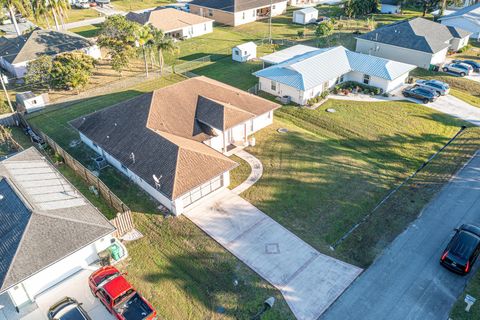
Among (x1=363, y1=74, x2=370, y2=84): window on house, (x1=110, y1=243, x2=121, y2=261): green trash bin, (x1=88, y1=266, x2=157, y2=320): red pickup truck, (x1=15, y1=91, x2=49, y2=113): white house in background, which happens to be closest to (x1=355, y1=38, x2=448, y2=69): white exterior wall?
(x1=363, y1=74, x2=370, y2=84): window on house

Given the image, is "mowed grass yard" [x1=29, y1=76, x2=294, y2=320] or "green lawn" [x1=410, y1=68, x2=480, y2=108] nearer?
"mowed grass yard" [x1=29, y1=76, x2=294, y2=320]

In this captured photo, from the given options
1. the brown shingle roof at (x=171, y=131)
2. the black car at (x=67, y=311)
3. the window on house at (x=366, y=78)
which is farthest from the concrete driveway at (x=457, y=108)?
the black car at (x=67, y=311)

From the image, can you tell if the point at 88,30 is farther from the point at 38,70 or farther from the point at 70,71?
the point at 70,71

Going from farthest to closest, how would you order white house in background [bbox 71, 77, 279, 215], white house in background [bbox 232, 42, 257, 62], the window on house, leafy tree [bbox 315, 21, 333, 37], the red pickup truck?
leafy tree [bbox 315, 21, 333, 37] → white house in background [bbox 232, 42, 257, 62] → the window on house → white house in background [bbox 71, 77, 279, 215] → the red pickup truck

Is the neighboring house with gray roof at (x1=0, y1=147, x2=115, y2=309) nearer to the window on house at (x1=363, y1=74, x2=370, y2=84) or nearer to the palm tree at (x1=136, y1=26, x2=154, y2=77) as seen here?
the palm tree at (x1=136, y1=26, x2=154, y2=77)

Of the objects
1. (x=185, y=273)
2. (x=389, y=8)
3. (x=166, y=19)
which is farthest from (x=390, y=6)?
(x=185, y=273)

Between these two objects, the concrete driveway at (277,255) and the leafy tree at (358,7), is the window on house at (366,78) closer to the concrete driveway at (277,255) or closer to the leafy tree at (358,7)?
the concrete driveway at (277,255)
